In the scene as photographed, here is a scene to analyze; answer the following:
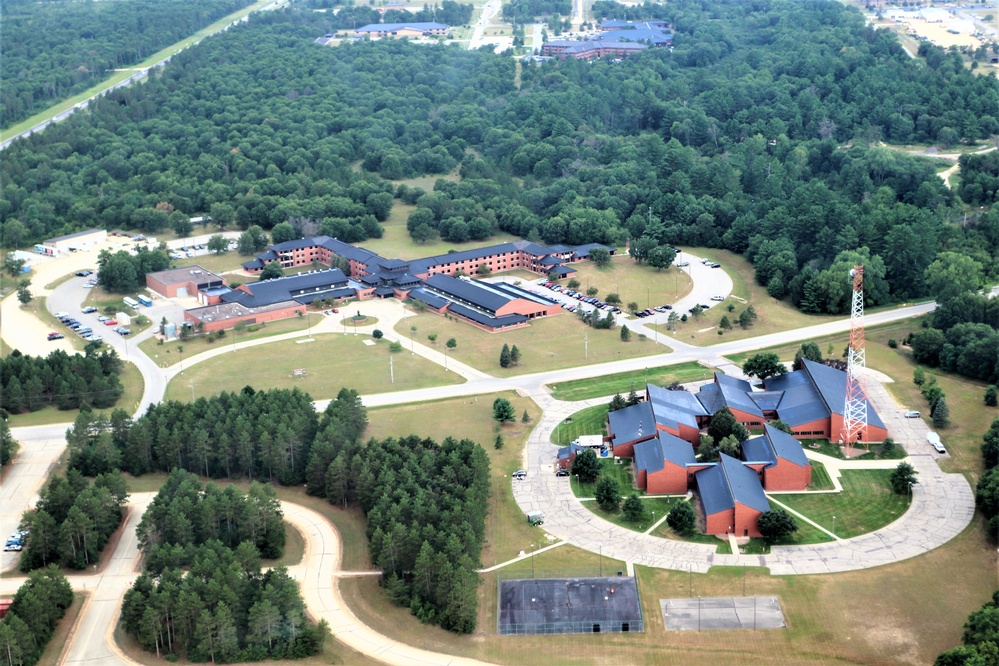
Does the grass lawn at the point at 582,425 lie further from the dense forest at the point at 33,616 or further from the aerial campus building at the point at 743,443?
the dense forest at the point at 33,616

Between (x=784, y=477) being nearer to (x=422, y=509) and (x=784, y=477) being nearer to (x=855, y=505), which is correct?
(x=855, y=505)

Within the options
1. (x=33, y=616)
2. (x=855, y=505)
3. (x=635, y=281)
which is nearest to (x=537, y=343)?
(x=635, y=281)

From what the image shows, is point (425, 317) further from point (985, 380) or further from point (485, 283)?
point (985, 380)

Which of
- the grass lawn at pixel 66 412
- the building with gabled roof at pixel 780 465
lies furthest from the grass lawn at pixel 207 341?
the building with gabled roof at pixel 780 465

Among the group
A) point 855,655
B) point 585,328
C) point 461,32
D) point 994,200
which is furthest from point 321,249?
point 461,32

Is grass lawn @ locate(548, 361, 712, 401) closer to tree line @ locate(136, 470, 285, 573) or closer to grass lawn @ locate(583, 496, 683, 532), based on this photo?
grass lawn @ locate(583, 496, 683, 532)

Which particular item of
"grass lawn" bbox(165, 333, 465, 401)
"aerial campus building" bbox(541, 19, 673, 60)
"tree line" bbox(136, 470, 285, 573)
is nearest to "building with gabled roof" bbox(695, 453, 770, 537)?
"tree line" bbox(136, 470, 285, 573)
